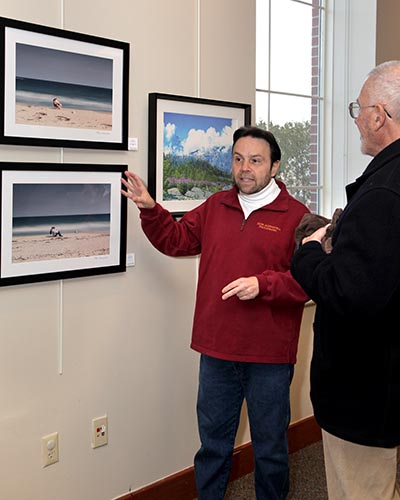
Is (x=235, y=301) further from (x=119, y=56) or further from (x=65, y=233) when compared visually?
(x=119, y=56)

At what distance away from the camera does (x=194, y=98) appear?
8.89 ft

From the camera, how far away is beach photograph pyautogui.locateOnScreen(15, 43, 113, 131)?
6.93 ft

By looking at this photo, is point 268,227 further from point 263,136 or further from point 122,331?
point 122,331

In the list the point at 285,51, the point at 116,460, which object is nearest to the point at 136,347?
the point at 116,460

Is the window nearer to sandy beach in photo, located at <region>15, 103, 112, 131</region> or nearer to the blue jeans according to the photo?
sandy beach in photo, located at <region>15, 103, 112, 131</region>

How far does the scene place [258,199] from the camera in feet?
8.07

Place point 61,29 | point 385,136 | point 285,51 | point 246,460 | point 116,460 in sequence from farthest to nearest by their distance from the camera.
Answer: point 285,51, point 246,460, point 116,460, point 61,29, point 385,136

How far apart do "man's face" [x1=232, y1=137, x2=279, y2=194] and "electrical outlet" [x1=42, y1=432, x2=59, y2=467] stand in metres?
1.14

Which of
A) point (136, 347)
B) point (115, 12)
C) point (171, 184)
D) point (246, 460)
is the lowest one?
point (246, 460)

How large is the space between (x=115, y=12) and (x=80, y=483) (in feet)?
5.79

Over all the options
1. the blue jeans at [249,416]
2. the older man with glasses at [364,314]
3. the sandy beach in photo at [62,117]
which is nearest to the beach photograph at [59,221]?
the sandy beach in photo at [62,117]

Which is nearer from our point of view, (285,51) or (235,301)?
(235,301)

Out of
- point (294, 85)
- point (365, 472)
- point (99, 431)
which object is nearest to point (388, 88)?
point (365, 472)

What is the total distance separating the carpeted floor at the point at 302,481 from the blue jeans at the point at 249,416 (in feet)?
1.39
